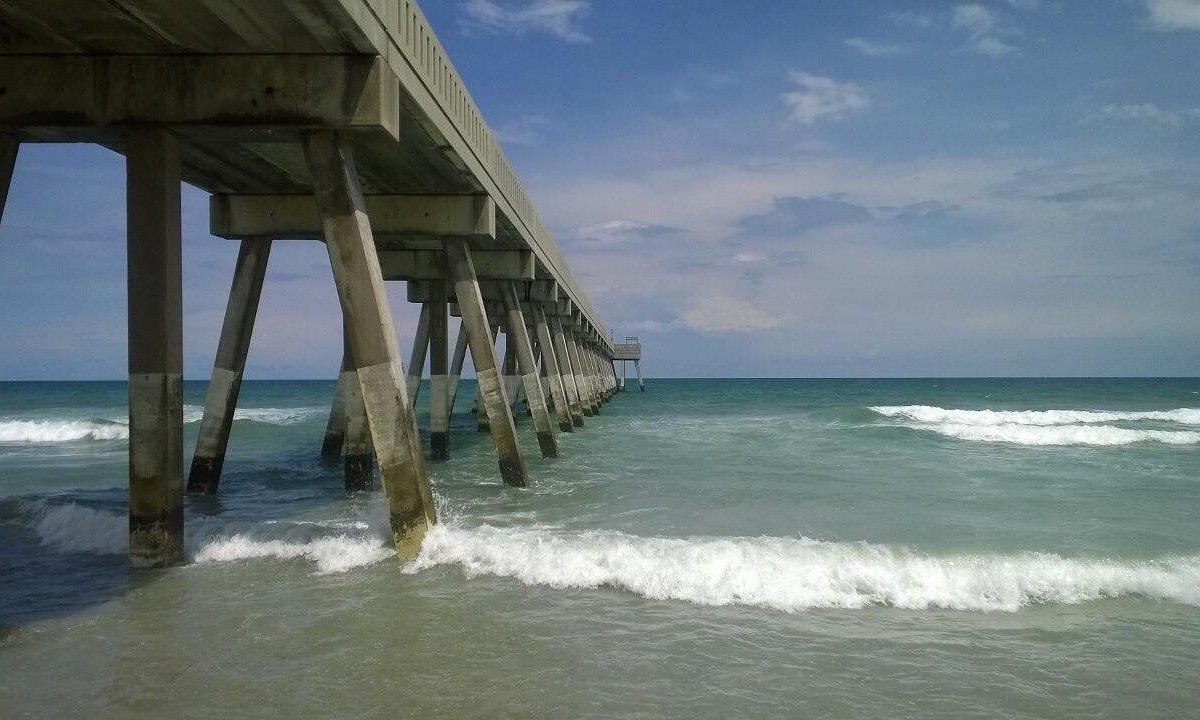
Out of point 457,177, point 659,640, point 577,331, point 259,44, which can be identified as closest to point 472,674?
point 659,640

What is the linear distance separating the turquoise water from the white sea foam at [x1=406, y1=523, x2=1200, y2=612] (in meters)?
0.03

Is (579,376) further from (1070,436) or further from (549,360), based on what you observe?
(1070,436)

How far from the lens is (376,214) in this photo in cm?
1066

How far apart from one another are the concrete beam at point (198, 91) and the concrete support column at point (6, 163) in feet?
1.06

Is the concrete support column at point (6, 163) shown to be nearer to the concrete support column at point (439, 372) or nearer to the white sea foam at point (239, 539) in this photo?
the white sea foam at point (239, 539)

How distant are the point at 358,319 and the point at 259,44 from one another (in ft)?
7.43

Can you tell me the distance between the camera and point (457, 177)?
984 cm

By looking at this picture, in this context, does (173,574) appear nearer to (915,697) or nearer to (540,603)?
(540,603)

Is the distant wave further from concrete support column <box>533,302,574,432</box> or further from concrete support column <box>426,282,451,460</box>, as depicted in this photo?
concrete support column <box>426,282,451,460</box>

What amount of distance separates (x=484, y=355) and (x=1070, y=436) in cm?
1973

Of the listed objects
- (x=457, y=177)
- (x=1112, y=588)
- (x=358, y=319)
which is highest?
(x=457, y=177)

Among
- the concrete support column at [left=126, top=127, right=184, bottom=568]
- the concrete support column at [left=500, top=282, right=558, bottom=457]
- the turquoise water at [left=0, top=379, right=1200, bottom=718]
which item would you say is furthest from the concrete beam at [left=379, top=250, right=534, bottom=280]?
the concrete support column at [left=126, top=127, right=184, bottom=568]

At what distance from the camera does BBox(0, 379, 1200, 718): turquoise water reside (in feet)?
14.5

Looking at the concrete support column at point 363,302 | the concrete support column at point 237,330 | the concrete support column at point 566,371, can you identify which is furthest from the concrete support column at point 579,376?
the concrete support column at point 363,302
